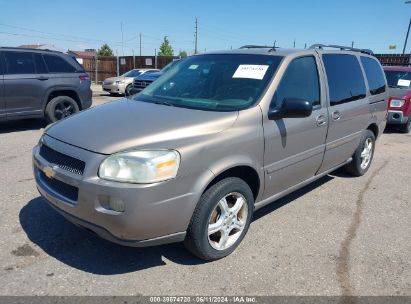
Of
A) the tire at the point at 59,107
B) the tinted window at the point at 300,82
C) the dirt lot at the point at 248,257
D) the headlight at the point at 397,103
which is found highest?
the tinted window at the point at 300,82

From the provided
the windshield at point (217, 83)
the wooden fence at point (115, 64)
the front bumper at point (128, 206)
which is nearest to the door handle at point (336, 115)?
the windshield at point (217, 83)

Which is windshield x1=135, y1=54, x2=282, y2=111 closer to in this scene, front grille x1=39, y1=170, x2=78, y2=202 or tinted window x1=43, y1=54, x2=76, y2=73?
front grille x1=39, y1=170, x2=78, y2=202

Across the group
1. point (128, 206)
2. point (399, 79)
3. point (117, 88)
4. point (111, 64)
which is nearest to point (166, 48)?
point (111, 64)

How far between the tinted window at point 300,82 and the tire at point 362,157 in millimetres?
A: 1702

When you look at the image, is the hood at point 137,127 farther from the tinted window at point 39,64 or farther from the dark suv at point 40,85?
the tinted window at point 39,64

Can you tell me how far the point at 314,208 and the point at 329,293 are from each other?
168 centimetres

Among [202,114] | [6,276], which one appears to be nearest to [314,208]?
[202,114]

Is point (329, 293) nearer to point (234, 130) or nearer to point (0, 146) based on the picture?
point (234, 130)

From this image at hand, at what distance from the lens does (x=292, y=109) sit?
3336 millimetres

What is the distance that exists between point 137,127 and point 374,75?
409 cm

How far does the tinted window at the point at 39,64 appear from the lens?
26.2 ft

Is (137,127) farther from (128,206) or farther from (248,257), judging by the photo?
(248,257)

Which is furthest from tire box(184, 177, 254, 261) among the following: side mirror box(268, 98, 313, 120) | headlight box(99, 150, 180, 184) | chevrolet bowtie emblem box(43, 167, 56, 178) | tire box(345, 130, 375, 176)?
tire box(345, 130, 375, 176)

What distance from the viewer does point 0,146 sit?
22.3 feet
